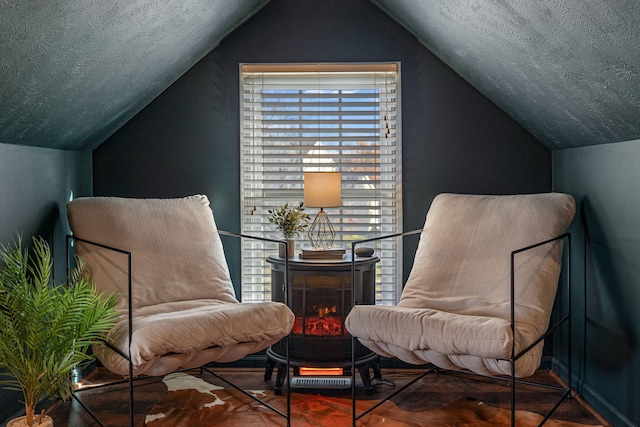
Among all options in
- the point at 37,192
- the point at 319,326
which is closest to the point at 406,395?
the point at 319,326

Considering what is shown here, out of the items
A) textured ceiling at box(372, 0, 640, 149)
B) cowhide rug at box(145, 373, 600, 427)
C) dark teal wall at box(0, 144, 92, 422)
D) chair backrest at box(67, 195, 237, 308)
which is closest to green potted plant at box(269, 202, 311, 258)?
chair backrest at box(67, 195, 237, 308)

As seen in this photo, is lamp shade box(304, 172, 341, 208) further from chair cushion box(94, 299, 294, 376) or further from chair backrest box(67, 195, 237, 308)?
chair cushion box(94, 299, 294, 376)

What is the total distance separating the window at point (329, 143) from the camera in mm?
4113

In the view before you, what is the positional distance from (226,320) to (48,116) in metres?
1.25

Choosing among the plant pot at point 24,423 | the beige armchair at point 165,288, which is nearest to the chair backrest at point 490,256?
the beige armchair at point 165,288

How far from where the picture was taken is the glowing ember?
3.62 meters

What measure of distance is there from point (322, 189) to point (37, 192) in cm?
144

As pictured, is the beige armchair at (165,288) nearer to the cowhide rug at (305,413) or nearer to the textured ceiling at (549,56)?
the cowhide rug at (305,413)

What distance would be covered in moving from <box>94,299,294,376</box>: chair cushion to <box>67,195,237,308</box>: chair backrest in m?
0.21

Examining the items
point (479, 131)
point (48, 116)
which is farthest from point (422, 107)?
point (48, 116)

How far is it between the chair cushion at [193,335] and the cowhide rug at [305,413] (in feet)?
1.35

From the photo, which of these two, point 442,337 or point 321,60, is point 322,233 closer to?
point 321,60

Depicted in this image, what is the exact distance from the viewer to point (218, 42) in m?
4.05

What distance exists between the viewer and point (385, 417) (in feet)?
10.5
